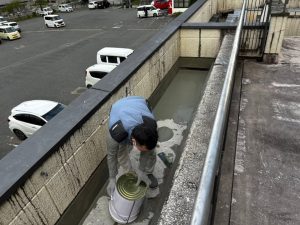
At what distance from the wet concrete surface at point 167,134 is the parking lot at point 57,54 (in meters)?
6.17

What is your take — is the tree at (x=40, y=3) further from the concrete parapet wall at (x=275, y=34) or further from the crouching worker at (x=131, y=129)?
the crouching worker at (x=131, y=129)

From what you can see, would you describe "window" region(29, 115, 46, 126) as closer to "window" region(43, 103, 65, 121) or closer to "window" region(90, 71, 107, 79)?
"window" region(43, 103, 65, 121)

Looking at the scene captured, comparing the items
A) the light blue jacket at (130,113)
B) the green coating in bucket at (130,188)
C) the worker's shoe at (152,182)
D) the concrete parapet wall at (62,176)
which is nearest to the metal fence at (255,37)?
the concrete parapet wall at (62,176)

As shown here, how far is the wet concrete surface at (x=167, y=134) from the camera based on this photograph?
3.61 m

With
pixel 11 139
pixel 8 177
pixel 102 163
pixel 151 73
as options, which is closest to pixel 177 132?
pixel 151 73

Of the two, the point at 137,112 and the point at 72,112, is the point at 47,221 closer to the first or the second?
the point at 72,112

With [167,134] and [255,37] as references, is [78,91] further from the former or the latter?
[255,37]

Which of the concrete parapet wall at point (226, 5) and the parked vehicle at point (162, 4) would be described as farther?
the parked vehicle at point (162, 4)

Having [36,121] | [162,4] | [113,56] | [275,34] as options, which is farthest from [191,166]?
[162,4]

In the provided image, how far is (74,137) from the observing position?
320 centimetres

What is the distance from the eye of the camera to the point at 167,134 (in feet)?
16.6

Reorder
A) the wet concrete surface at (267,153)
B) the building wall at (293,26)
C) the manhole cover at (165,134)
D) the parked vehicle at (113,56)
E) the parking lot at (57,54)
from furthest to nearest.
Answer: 1. the parking lot at (57,54)
2. the parked vehicle at (113,56)
3. the building wall at (293,26)
4. the manhole cover at (165,134)
5. the wet concrete surface at (267,153)

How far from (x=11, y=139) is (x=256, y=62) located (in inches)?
345

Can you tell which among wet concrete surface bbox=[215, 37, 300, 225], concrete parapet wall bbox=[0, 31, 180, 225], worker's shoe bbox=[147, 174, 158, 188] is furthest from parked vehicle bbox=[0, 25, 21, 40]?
worker's shoe bbox=[147, 174, 158, 188]
